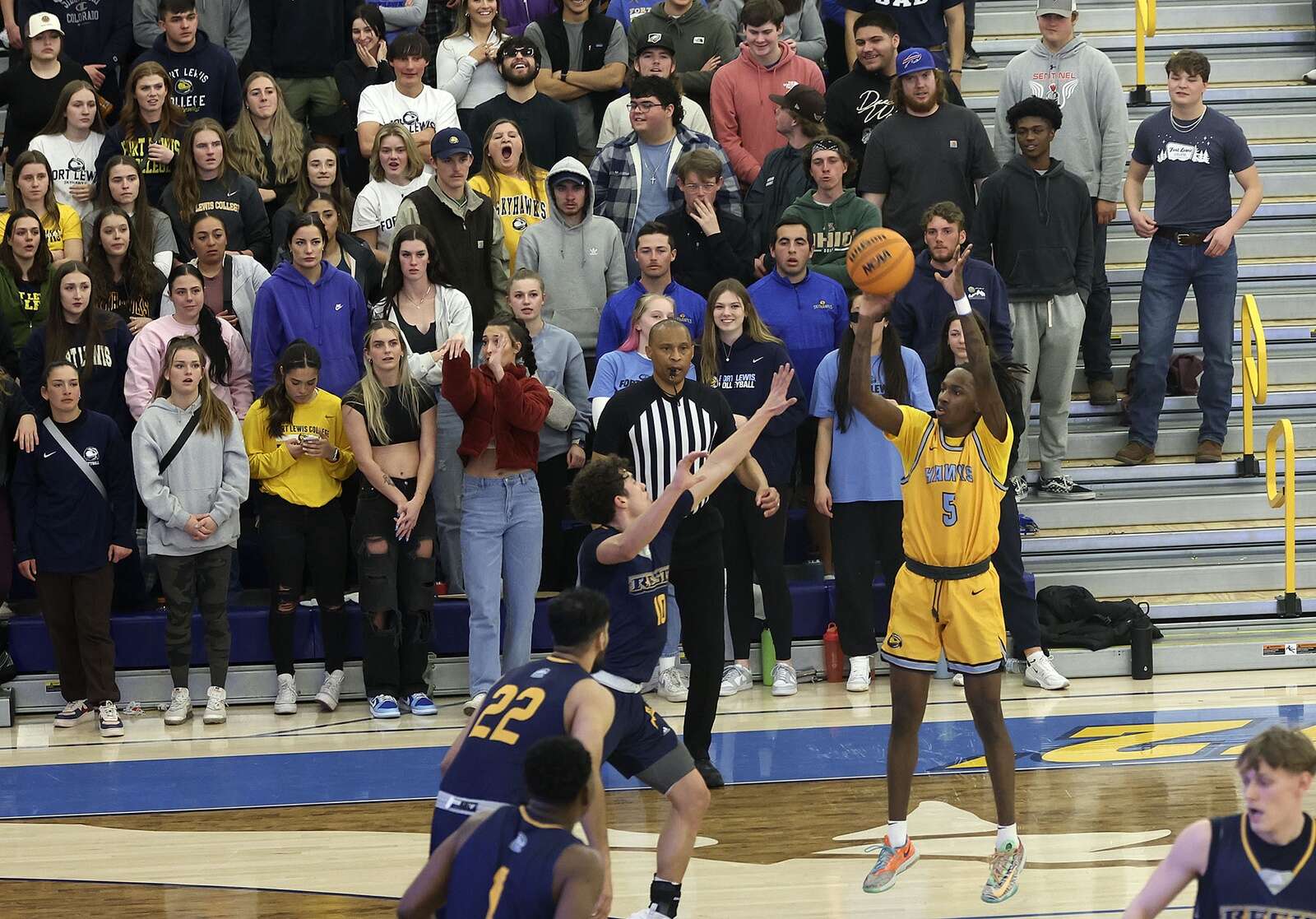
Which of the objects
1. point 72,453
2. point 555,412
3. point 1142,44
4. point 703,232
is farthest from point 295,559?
point 1142,44

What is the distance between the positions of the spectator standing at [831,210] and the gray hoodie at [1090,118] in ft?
5.19

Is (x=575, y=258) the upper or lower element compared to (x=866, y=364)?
upper

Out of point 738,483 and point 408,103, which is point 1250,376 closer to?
point 738,483

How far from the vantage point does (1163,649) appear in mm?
8695

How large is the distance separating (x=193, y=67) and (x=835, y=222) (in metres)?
3.91

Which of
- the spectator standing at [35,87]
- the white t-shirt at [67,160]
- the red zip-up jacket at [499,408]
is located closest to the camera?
the red zip-up jacket at [499,408]

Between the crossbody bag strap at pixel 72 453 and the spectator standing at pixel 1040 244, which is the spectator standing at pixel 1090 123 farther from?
the crossbody bag strap at pixel 72 453

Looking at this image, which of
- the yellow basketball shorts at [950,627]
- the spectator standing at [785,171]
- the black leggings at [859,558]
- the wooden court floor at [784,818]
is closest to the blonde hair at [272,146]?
the spectator standing at [785,171]

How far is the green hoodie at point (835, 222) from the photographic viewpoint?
9.02 metres

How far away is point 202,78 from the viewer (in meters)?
10.0

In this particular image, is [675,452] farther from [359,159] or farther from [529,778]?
[359,159]

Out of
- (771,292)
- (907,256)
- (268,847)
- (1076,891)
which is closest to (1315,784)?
(1076,891)

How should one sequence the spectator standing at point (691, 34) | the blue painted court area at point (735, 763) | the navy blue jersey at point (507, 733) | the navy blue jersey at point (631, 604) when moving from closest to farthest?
the navy blue jersey at point (507, 733) < the navy blue jersey at point (631, 604) < the blue painted court area at point (735, 763) < the spectator standing at point (691, 34)

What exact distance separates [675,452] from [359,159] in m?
3.94
